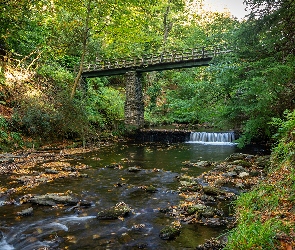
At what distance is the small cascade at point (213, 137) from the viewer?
20.9 metres

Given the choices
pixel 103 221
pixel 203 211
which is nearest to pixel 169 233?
pixel 203 211

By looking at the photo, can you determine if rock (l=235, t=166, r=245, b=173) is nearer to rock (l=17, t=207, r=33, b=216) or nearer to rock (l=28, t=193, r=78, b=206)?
rock (l=28, t=193, r=78, b=206)

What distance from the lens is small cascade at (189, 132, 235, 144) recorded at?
2089 centimetres

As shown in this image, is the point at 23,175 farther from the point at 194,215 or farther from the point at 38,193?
the point at 194,215

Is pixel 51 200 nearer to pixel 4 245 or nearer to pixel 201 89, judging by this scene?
pixel 4 245

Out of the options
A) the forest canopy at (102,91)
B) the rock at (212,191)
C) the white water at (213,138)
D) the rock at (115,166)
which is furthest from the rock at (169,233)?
the white water at (213,138)

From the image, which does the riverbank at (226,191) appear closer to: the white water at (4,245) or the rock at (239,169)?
the rock at (239,169)

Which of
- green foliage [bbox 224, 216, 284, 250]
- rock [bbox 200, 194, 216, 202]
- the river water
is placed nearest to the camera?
green foliage [bbox 224, 216, 284, 250]

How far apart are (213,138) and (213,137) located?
75mm

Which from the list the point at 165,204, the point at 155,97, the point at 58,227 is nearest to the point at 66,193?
the point at 58,227

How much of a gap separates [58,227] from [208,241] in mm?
2876

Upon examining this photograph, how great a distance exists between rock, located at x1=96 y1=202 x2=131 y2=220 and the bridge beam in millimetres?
18040

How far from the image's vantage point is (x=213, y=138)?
21344 mm

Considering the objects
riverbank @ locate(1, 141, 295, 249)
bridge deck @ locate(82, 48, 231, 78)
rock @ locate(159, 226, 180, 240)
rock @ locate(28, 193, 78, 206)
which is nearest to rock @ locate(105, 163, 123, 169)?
riverbank @ locate(1, 141, 295, 249)
